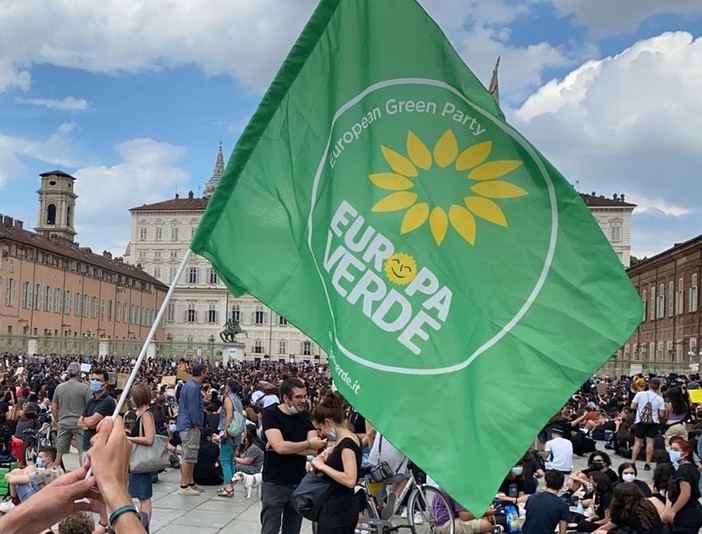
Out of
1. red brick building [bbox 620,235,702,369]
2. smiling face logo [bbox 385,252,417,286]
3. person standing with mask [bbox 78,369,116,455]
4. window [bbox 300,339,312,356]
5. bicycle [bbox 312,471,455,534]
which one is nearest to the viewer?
smiling face logo [bbox 385,252,417,286]

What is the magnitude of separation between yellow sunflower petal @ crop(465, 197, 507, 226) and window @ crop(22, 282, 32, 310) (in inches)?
2508

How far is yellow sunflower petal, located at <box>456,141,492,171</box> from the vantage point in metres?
3.74

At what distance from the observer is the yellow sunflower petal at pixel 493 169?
3719 mm

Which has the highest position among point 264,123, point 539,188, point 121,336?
point 264,123

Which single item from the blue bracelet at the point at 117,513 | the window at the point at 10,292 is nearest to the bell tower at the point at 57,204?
the window at the point at 10,292

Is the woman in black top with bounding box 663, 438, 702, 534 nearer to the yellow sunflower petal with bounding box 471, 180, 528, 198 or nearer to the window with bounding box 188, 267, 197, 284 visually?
the yellow sunflower petal with bounding box 471, 180, 528, 198

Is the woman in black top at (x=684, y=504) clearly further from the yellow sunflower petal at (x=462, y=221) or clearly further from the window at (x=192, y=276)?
the window at (x=192, y=276)

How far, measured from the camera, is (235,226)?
12.8 ft

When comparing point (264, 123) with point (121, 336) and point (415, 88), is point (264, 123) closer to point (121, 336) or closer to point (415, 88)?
point (415, 88)

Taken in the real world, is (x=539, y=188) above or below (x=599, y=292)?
above

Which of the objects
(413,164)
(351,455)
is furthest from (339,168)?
(351,455)

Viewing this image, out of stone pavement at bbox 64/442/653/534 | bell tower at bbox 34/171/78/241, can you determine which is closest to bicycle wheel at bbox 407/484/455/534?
stone pavement at bbox 64/442/653/534

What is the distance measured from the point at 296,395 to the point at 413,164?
2651 mm

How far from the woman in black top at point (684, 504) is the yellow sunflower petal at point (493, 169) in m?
5.56
